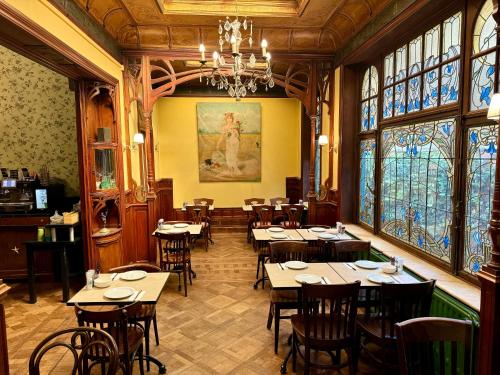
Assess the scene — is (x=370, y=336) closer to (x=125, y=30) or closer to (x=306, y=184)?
(x=125, y=30)

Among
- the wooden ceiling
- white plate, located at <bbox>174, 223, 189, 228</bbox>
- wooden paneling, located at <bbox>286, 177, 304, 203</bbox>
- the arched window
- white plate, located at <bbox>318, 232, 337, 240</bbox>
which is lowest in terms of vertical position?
white plate, located at <bbox>318, 232, 337, 240</bbox>

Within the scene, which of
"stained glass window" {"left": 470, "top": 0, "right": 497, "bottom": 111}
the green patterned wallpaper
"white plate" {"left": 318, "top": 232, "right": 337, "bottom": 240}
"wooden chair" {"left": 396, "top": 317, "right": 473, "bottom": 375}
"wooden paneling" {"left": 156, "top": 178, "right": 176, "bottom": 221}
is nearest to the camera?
"wooden chair" {"left": 396, "top": 317, "right": 473, "bottom": 375}

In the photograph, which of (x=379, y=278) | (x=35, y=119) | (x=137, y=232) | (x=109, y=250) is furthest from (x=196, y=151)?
(x=379, y=278)

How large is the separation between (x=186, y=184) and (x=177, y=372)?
589 centimetres

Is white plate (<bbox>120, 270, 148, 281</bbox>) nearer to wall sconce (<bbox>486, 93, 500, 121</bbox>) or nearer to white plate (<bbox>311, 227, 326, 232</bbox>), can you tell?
white plate (<bbox>311, 227, 326, 232</bbox>)

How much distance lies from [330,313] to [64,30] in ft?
11.8

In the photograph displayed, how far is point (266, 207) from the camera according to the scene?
6562 millimetres

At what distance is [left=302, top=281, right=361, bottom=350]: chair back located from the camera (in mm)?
2520

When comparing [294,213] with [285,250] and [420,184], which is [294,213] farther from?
[420,184]

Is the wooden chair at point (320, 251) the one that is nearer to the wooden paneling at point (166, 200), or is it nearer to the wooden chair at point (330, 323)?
the wooden chair at point (330, 323)

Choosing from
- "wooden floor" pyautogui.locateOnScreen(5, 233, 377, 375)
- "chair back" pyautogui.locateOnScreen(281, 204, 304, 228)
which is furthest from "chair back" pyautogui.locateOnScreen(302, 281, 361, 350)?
"chair back" pyautogui.locateOnScreen(281, 204, 304, 228)

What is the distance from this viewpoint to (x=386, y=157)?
171 inches

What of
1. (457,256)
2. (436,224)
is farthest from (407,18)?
(457,256)

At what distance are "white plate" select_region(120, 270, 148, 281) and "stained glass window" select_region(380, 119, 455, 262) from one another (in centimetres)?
280
